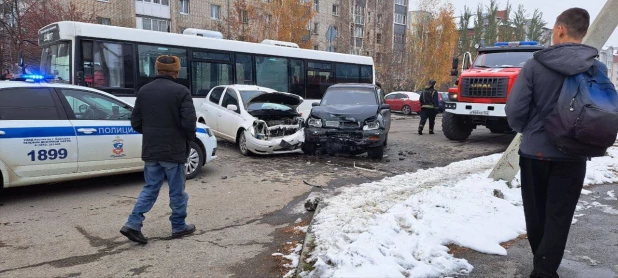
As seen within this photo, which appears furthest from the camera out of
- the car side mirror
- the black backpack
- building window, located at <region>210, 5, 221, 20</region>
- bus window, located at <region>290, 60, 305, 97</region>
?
building window, located at <region>210, 5, 221, 20</region>

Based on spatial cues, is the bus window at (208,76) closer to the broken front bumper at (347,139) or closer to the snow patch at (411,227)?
the broken front bumper at (347,139)

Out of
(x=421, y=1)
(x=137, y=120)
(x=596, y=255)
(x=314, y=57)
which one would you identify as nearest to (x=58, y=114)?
(x=137, y=120)

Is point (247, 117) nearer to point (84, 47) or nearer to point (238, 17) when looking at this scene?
point (84, 47)

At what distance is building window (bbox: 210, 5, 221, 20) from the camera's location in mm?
34991

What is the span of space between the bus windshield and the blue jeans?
7271 mm

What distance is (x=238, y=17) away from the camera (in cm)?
2762

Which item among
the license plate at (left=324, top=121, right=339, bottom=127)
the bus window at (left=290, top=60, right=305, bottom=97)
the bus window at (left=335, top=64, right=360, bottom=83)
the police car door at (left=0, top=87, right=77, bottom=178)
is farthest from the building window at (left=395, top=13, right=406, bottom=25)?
the police car door at (left=0, top=87, right=77, bottom=178)

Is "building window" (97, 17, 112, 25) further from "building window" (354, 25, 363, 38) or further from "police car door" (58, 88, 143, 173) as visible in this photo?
"building window" (354, 25, 363, 38)

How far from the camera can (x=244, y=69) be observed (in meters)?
13.4

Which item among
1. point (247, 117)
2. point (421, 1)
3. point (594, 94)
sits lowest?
point (247, 117)

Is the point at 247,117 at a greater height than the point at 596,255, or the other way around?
the point at 247,117

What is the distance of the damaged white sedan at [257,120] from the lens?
30.2 feet

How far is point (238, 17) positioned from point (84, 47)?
18829 millimetres

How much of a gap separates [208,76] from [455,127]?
298 inches
